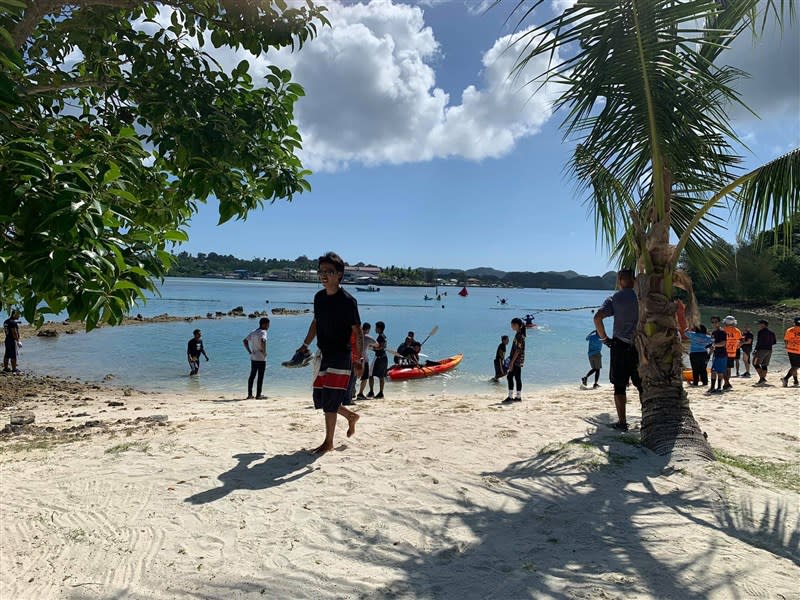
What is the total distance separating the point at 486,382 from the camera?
18.3 meters

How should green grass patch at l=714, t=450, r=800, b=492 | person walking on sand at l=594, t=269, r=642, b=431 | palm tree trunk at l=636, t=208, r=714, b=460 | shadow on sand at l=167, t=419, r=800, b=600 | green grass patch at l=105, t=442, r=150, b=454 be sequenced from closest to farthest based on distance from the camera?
shadow on sand at l=167, t=419, r=800, b=600 → green grass patch at l=714, t=450, r=800, b=492 → green grass patch at l=105, t=442, r=150, b=454 → palm tree trunk at l=636, t=208, r=714, b=460 → person walking on sand at l=594, t=269, r=642, b=431

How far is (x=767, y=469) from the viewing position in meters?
5.09

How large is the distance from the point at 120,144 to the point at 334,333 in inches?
108

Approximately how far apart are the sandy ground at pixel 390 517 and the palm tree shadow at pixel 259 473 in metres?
0.02

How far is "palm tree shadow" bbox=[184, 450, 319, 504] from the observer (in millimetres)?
4121

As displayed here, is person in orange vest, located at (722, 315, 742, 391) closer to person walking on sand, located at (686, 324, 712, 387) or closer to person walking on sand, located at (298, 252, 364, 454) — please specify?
person walking on sand, located at (686, 324, 712, 387)

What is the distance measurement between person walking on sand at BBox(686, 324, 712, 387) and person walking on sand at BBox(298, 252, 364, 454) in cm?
1018

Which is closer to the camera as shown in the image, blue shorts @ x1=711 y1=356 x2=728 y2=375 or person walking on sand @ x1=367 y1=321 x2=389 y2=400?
person walking on sand @ x1=367 y1=321 x2=389 y2=400

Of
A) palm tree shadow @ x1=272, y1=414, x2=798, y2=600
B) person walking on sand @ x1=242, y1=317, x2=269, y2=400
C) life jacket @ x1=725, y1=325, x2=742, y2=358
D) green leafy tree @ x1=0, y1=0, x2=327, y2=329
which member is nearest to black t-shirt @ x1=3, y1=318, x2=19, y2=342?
person walking on sand @ x1=242, y1=317, x2=269, y2=400

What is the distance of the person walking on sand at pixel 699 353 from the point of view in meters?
12.3

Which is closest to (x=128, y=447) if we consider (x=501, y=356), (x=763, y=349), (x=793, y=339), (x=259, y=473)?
(x=259, y=473)

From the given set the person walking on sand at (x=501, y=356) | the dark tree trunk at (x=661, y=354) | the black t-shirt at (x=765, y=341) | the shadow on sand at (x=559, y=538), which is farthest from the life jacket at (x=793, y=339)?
the shadow on sand at (x=559, y=538)

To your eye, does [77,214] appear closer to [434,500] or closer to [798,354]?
[434,500]

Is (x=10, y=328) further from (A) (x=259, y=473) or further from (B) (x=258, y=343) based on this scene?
(A) (x=259, y=473)
